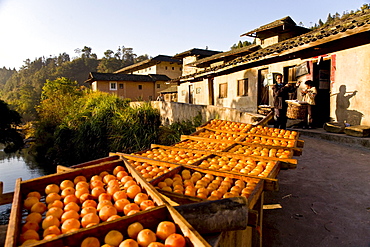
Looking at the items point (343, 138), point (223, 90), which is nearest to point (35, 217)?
point (343, 138)

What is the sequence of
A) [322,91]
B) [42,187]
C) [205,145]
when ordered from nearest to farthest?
[42,187] < [205,145] < [322,91]

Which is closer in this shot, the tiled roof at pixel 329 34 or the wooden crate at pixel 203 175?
the wooden crate at pixel 203 175

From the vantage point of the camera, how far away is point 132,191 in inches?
67.1

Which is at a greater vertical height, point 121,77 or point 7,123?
point 121,77

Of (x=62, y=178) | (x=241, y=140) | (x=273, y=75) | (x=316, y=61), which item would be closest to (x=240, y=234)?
(x=62, y=178)

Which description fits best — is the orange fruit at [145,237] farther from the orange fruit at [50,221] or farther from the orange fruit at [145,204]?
the orange fruit at [50,221]

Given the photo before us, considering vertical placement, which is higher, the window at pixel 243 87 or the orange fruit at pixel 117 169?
the window at pixel 243 87

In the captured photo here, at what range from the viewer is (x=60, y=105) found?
18516 mm

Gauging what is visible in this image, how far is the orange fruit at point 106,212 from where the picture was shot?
144 centimetres

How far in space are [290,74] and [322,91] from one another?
1507mm

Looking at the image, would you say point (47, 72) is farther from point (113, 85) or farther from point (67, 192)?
point (67, 192)

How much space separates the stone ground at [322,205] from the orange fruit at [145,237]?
1788mm

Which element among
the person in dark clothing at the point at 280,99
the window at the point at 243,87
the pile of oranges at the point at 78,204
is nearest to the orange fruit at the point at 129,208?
the pile of oranges at the point at 78,204

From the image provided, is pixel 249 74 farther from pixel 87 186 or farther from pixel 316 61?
pixel 87 186
